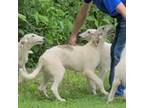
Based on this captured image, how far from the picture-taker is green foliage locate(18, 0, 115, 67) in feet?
30.0

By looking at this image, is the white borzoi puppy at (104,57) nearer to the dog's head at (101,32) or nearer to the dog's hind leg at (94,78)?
the dog's head at (101,32)

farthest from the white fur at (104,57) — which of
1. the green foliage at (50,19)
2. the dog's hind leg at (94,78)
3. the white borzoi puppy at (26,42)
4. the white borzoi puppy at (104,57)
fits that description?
the green foliage at (50,19)

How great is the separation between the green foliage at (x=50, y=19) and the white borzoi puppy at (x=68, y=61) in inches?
95.1

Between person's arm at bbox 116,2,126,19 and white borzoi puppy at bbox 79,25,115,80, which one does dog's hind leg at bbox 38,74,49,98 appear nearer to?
white borzoi puppy at bbox 79,25,115,80

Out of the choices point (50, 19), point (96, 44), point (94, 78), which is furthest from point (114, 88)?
point (50, 19)

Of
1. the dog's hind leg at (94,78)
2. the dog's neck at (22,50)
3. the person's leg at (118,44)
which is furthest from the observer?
the dog's neck at (22,50)

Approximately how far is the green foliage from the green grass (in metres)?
1.81

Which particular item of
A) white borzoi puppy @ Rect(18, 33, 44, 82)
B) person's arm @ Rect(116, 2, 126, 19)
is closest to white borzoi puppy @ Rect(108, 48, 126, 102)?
person's arm @ Rect(116, 2, 126, 19)

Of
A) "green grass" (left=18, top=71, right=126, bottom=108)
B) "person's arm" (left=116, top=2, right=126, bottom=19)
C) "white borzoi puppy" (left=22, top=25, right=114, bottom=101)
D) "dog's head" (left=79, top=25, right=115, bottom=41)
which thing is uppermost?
"person's arm" (left=116, top=2, right=126, bottom=19)

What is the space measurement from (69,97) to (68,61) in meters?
0.40

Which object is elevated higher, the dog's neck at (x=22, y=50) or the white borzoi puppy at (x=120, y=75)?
the dog's neck at (x=22, y=50)

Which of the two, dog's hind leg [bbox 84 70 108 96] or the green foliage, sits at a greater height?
the green foliage

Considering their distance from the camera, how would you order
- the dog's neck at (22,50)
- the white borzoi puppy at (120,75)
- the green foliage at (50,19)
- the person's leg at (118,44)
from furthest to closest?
1. the green foliage at (50,19)
2. the dog's neck at (22,50)
3. the person's leg at (118,44)
4. the white borzoi puppy at (120,75)

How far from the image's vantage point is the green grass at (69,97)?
5.63m
